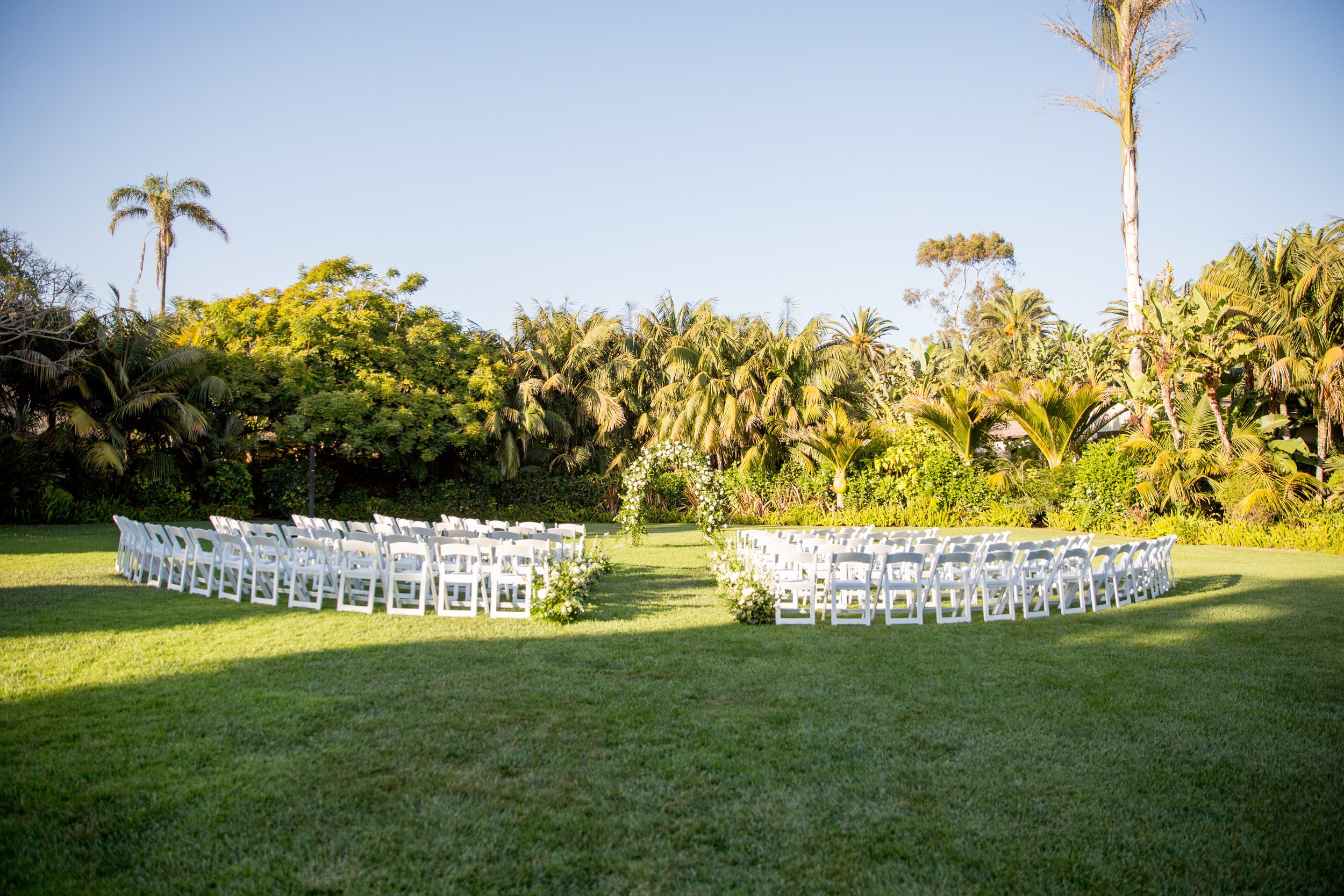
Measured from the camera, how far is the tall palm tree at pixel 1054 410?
22016 millimetres

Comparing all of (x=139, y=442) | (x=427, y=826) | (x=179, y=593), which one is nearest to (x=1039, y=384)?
(x=179, y=593)

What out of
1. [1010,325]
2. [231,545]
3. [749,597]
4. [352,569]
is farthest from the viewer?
[1010,325]

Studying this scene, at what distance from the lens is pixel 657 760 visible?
4.68 meters

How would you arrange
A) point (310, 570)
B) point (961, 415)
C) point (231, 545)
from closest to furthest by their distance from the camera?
point (310, 570), point (231, 545), point (961, 415)

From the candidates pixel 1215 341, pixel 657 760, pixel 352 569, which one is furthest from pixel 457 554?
pixel 1215 341

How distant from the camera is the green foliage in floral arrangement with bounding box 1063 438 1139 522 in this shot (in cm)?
2088

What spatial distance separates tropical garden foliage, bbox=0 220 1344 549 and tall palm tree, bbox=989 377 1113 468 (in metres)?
0.08

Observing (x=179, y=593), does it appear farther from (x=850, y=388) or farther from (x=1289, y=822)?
(x=850, y=388)

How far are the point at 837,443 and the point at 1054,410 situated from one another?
605 cm

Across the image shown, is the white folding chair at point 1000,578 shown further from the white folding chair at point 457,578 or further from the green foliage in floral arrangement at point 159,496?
the green foliage in floral arrangement at point 159,496

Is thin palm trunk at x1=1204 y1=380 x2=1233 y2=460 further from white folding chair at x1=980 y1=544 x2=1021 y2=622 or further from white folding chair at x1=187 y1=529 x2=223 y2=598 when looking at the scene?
white folding chair at x1=187 y1=529 x2=223 y2=598

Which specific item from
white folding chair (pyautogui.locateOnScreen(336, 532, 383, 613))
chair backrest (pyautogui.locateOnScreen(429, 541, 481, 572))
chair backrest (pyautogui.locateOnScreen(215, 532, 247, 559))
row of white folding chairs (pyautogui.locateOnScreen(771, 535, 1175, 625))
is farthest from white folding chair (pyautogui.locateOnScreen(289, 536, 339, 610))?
row of white folding chairs (pyautogui.locateOnScreen(771, 535, 1175, 625))

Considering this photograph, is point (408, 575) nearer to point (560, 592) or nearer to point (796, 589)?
point (560, 592)

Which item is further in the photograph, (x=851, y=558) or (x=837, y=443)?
(x=837, y=443)
